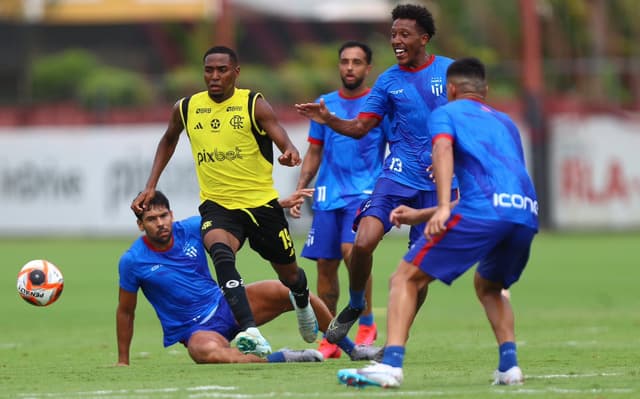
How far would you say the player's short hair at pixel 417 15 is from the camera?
10.7 m

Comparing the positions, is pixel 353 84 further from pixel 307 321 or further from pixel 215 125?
pixel 307 321

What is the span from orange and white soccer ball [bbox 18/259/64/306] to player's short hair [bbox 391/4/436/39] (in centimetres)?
360

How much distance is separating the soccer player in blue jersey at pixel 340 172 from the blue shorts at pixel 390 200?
1842 millimetres

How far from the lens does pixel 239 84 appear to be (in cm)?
3497

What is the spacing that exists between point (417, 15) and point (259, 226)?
2.06m

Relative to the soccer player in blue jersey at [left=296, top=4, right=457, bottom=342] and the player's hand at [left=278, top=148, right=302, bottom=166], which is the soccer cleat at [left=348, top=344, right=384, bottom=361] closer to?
the soccer player in blue jersey at [left=296, top=4, right=457, bottom=342]

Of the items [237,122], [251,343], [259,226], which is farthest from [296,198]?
[251,343]

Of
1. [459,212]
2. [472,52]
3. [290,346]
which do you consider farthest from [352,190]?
[472,52]

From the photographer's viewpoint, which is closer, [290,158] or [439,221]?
[439,221]

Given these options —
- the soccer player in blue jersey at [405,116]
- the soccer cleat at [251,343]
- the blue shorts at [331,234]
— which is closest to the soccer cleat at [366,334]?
the blue shorts at [331,234]

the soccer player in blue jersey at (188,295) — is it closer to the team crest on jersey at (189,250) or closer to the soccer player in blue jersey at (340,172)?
the team crest on jersey at (189,250)

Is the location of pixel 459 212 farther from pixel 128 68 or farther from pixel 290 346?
pixel 128 68

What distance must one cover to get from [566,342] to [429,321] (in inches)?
122

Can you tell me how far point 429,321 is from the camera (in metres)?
15.3
